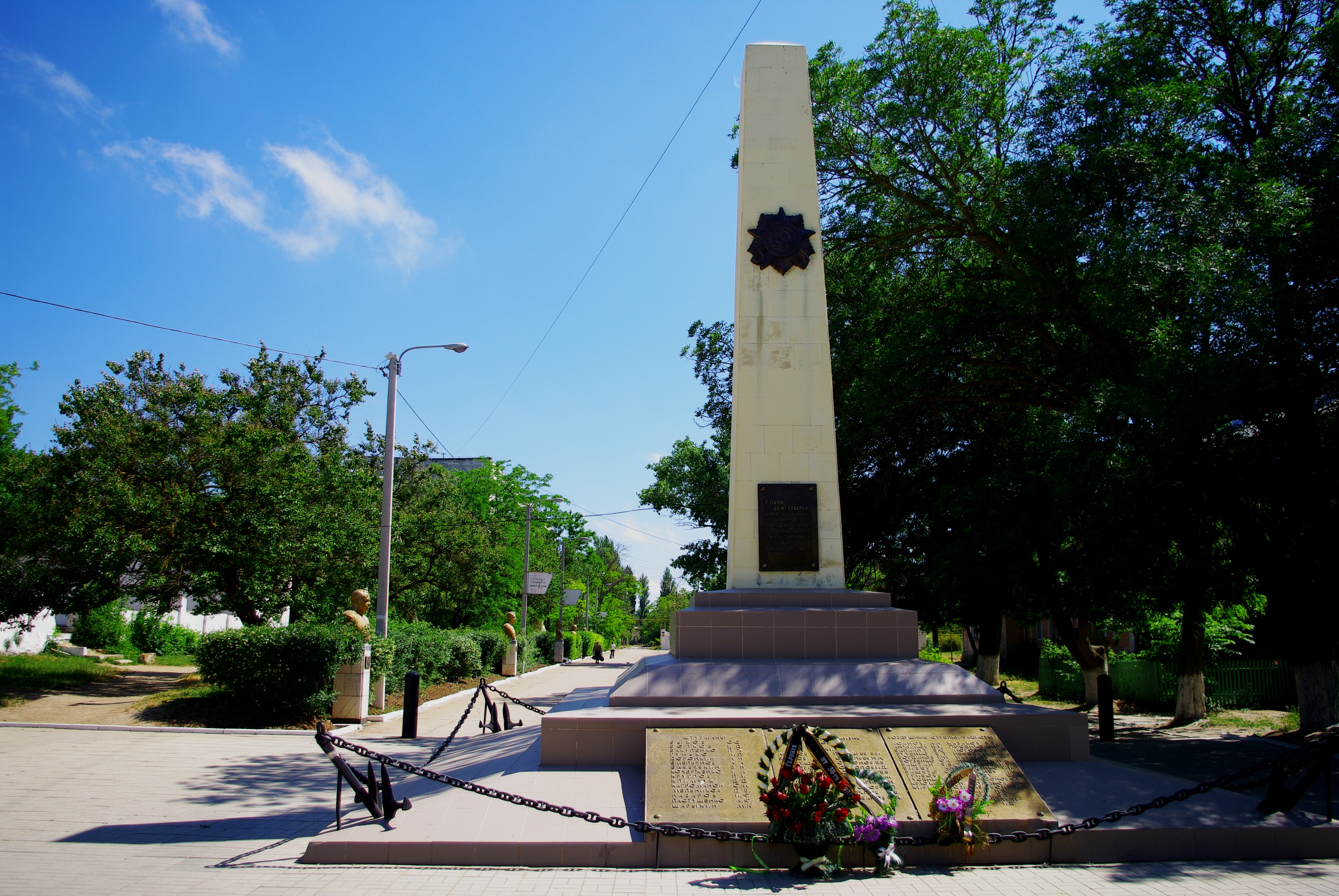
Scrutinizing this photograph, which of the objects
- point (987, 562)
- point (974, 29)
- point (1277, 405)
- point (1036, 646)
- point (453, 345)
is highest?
point (974, 29)

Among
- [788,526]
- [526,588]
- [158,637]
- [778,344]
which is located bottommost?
[158,637]

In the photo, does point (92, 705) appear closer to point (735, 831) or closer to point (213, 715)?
point (213, 715)

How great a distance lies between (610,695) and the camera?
8195 mm

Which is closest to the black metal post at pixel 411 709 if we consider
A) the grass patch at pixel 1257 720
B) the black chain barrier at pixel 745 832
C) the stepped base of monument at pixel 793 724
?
the stepped base of monument at pixel 793 724

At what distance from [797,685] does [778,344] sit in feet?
14.0

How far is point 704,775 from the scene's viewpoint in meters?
6.48

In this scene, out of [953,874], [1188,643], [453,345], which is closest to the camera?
[953,874]

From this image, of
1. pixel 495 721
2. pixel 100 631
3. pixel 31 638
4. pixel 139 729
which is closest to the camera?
pixel 495 721

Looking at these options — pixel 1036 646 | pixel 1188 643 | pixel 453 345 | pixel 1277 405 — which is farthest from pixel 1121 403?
pixel 1036 646

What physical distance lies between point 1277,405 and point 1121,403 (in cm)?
181

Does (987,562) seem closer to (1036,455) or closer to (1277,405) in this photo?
→ (1036,455)

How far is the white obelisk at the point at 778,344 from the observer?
9953 mm

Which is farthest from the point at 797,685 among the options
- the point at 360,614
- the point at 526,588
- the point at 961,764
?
the point at 526,588

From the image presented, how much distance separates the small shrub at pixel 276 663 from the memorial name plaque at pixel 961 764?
28.9ft
